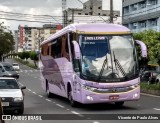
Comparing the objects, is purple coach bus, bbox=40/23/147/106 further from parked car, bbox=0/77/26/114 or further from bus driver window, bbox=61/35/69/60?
parked car, bbox=0/77/26/114

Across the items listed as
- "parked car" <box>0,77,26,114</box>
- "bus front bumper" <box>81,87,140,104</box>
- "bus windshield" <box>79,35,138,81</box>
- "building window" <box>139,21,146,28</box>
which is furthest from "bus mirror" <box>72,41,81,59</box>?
"building window" <box>139,21,146,28</box>

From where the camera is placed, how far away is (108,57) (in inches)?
698

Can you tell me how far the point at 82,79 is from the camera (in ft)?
57.4

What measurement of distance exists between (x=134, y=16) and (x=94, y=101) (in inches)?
2165

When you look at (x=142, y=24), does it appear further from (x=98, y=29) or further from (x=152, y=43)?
(x=98, y=29)

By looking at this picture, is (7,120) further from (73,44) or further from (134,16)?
(134,16)

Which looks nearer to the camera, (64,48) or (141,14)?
(64,48)

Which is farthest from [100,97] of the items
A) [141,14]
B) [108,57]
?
[141,14]

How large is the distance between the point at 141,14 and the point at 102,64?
51880 mm

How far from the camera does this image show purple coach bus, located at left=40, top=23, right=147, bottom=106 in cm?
1739

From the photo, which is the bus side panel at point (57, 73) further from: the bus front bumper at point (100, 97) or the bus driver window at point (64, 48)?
the bus front bumper at point (100, 97)

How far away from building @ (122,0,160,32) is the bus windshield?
43.5m

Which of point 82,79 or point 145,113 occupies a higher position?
point 82,79

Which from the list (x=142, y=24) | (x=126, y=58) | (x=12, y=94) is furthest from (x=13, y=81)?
(x=142, y=24)
